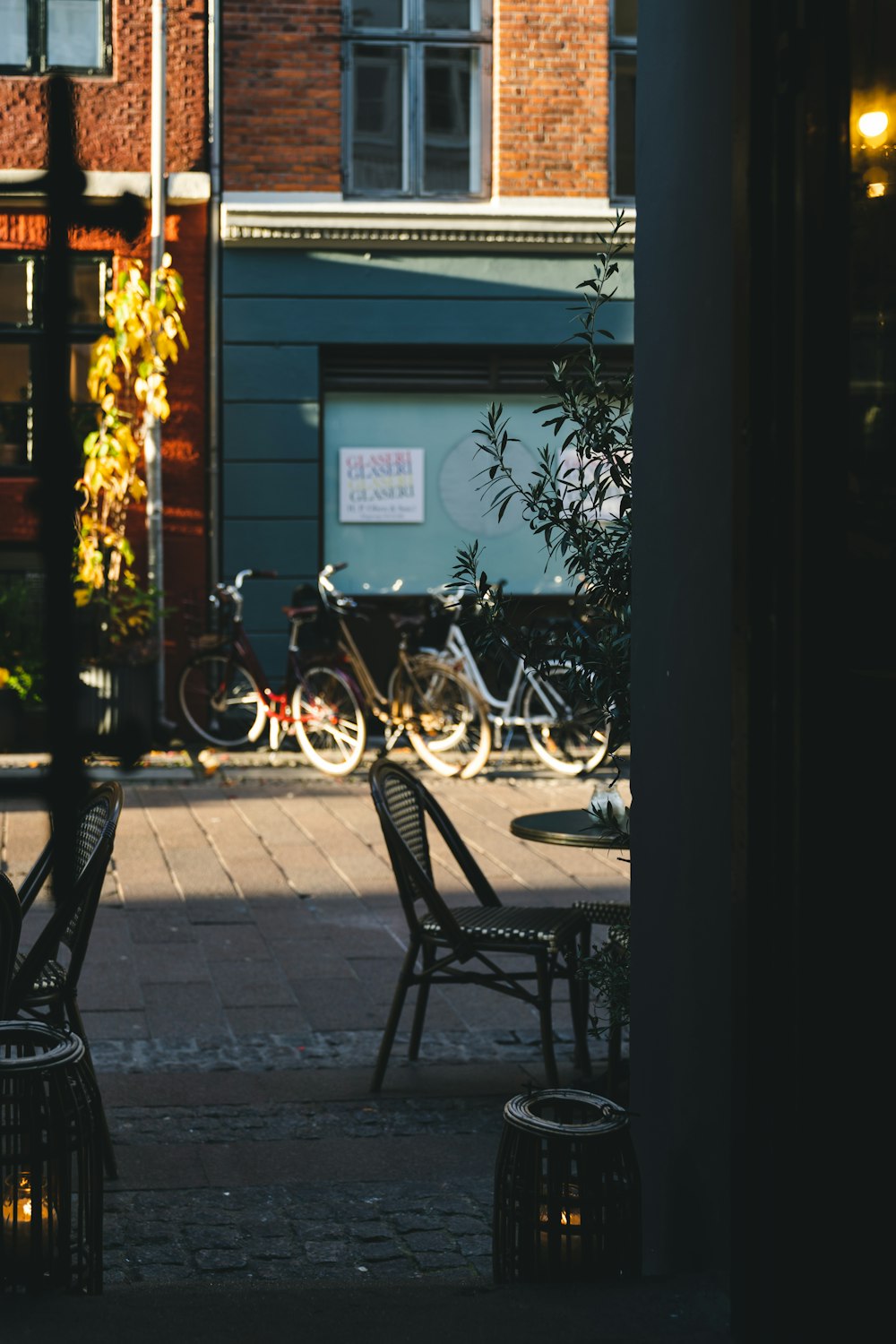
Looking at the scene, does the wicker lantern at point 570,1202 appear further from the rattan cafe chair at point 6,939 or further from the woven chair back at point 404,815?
the woven chair back at point 404,815

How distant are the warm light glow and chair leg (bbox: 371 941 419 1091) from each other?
2.83 m

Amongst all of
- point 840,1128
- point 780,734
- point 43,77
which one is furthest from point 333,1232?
point 43,77

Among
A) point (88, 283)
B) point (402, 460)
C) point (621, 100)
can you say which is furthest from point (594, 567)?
point (621, 100)

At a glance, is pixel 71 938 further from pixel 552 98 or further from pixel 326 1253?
pixel 552 98

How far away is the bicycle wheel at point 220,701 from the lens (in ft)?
41.1

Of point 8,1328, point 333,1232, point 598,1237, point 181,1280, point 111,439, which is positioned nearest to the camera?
point 8,1328

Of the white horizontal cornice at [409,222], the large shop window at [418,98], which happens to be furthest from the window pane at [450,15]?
the white horizontal cornice at [409,222]

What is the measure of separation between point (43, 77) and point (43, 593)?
4.21 meters

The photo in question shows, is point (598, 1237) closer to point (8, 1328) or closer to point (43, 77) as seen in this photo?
point (8, 1328)

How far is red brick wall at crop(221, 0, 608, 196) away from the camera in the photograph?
1370 cm

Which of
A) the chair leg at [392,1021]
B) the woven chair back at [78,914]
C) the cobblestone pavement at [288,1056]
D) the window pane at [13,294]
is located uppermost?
the window pane at [13,294]

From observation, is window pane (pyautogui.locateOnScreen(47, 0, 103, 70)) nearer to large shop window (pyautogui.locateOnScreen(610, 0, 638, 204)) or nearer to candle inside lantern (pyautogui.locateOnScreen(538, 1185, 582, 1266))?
large shop window (pyautogui.locateOnScreen(610, 0, 638, 204))

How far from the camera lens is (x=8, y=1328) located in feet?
8.54

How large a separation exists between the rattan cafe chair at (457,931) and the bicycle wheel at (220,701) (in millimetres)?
7117
